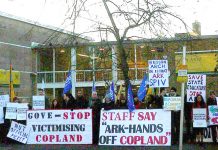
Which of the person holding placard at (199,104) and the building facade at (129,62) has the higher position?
the building facade at (129,62)

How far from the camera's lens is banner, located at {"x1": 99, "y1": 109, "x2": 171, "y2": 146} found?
16.6 metres

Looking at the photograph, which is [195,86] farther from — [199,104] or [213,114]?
[213,114]

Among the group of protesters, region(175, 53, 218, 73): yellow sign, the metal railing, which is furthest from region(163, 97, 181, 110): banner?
the metal railing

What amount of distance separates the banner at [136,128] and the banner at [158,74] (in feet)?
3.19

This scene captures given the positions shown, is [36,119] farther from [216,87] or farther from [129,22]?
[216,87]

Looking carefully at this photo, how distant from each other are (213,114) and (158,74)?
91.4 inches

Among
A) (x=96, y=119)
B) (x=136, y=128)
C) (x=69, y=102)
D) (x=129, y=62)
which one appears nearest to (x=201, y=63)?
(x=129, y=62)

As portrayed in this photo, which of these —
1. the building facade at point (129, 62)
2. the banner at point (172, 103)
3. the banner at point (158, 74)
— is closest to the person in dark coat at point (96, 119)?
the banner at point (158, 74)

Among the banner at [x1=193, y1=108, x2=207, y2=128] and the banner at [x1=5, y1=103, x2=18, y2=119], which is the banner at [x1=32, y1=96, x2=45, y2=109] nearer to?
the banner at [x1=5, y1=103, x2=18, y2=119]

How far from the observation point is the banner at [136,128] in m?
16.6

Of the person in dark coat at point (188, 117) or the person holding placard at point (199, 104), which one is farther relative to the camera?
the person in dark coat at point (188, 117)

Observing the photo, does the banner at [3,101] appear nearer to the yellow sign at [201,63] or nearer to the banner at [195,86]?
the banner at [195,86]

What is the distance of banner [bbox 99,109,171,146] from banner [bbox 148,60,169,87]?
972mm

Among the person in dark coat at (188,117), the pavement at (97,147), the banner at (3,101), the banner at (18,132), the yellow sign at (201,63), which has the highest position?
the yellow sign at (201,63)
